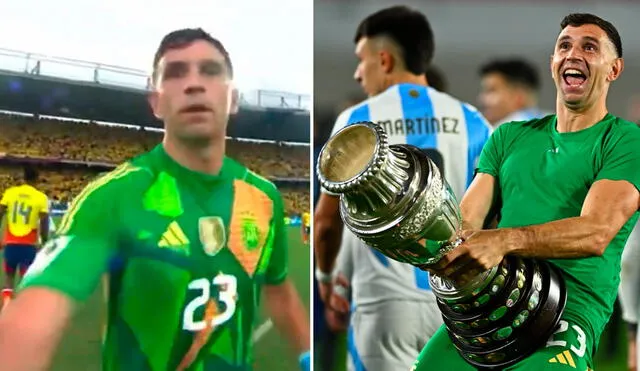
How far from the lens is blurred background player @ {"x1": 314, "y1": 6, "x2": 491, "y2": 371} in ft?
9.29

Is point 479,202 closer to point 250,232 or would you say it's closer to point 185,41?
point 250,232

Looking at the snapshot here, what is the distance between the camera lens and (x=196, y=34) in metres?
2.59

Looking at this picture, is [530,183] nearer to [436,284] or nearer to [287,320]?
[436,284]

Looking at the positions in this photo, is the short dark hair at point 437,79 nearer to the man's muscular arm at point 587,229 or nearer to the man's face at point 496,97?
the man's face at point 496,97

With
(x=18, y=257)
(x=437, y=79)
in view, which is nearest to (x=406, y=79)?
(x=437, y=79)

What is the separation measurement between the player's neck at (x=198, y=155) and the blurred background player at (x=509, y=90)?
0.93 meters

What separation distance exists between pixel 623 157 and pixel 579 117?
0.22m

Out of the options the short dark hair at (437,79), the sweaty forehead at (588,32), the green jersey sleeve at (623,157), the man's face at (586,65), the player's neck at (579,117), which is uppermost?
the short dark hair at (437,79)

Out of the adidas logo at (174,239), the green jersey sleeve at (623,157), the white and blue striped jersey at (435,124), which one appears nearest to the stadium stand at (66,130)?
the adidas logo at (174,239)

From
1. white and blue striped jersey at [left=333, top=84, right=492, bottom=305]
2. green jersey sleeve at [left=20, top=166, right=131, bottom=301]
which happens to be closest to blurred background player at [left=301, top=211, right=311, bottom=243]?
white and blue striped jersey at [left=333, top=84, right=492, bottom=305]

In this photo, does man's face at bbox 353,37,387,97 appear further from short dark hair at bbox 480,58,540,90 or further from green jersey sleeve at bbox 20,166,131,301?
green jersey sleeve at bbox 20,166,131,301

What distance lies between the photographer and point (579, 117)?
2.00 metres

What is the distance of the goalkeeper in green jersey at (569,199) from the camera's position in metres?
1.66

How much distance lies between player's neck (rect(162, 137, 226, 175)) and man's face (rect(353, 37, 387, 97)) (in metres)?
0.57
